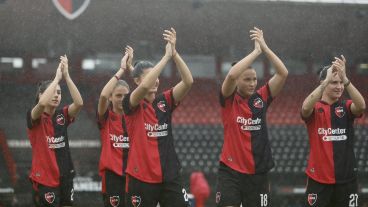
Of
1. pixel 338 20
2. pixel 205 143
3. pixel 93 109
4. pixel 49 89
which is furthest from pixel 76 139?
pixel 338 20

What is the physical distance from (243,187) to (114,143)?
1.57 m

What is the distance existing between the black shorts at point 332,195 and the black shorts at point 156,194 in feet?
3.77

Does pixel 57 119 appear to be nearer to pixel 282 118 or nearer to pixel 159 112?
pixel 159 112

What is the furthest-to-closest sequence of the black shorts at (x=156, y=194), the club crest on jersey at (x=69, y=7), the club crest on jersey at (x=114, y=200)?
the club crest on jersey at (x=69, y=7)
the club crest on jersey at (x=114, y=200)
the black shorts at (x=156, y=194)

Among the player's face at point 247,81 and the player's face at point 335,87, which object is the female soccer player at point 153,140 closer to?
the player's face at point 247,81

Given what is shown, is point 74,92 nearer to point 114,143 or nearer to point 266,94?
point 114,143

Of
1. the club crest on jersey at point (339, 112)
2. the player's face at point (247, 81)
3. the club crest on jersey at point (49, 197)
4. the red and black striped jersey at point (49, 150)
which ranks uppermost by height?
the player's face at point (247, 81)

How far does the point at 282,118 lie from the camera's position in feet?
28.3

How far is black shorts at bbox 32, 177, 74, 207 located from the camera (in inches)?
256

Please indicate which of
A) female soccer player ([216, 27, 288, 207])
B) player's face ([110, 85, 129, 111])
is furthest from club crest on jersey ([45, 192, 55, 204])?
female soccer player ([216, 27, 288, 207])

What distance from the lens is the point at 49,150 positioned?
260 inches

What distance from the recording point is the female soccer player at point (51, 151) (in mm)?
6508

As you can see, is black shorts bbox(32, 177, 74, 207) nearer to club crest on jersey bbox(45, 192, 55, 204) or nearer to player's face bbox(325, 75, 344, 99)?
club crest on jersey bbox(45, 192, 55, 204)

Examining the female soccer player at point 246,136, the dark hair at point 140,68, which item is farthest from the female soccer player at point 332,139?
the dark hair at point 140,68
